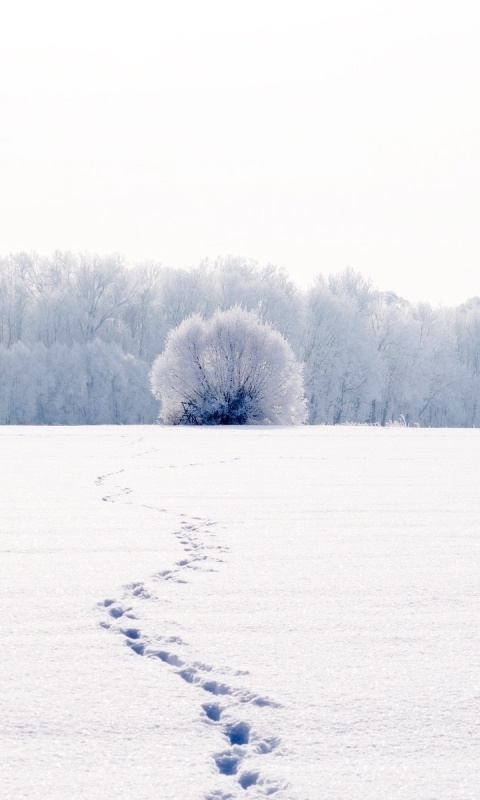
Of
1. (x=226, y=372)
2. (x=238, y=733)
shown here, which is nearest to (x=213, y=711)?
(x=238, y=733)

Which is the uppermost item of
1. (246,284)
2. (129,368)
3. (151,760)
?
(246,284)

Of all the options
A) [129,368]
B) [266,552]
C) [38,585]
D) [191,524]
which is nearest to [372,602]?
[266,552]

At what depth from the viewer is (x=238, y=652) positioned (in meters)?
2.22

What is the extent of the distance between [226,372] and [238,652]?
19.3m

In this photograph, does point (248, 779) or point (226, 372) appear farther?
point (226, 372)

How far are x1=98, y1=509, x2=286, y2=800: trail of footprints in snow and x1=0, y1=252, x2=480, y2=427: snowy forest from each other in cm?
3533

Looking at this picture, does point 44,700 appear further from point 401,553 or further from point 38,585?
point 401,553

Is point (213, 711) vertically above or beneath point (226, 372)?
beneath

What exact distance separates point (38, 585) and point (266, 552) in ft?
3.59

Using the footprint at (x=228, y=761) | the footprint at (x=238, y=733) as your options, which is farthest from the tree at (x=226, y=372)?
the footprint at (x=228, y=761)

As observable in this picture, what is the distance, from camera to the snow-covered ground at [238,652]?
5.16 ft

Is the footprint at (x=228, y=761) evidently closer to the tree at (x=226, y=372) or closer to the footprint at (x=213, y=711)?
the footprint at (x=213, y=711)

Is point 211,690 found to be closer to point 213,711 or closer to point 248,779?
point 213,711

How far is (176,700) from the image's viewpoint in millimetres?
1888
